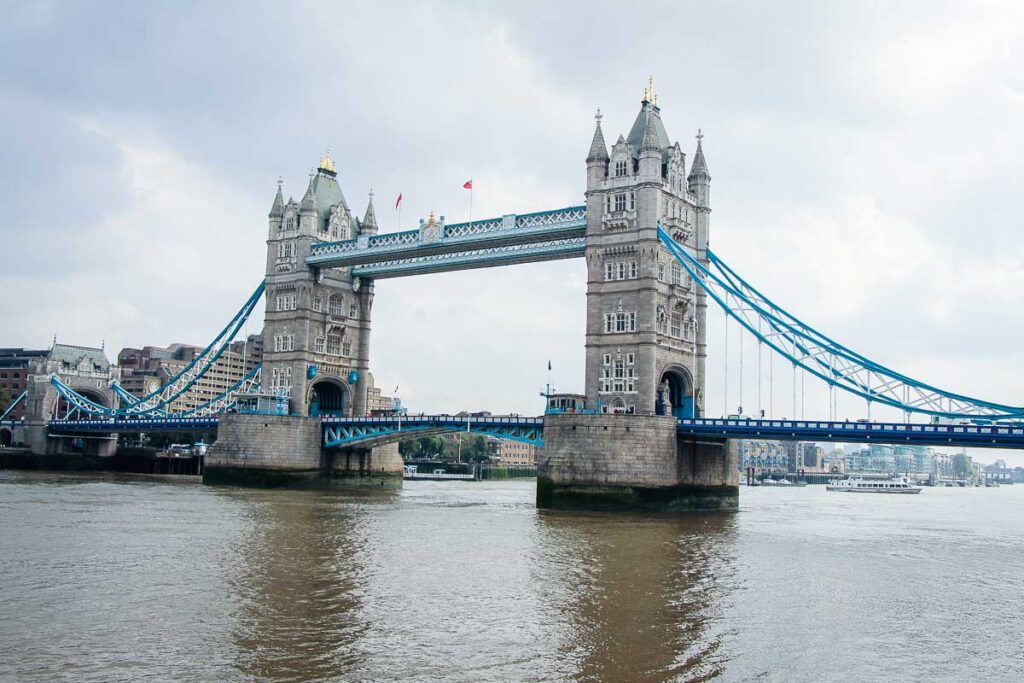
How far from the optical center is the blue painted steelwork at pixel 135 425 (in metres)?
90.1

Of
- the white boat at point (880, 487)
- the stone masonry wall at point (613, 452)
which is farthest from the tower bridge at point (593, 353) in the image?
the white boat at point (880, 487)

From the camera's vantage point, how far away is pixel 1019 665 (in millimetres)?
21281

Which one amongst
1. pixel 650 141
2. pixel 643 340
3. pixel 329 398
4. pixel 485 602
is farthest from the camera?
pixel 329 398

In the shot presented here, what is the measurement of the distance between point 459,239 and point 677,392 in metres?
19.5

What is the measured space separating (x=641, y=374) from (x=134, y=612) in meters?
42.1

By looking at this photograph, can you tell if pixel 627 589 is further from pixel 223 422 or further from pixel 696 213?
pixel 223 422

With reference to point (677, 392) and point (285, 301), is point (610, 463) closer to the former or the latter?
point (677, 392)

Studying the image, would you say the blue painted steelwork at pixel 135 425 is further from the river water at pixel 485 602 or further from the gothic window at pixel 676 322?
the river water at pixel 485 602

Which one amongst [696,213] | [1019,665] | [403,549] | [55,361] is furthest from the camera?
[55,361]

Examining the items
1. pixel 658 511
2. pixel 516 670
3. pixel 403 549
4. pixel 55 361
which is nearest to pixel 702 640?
pixel 516 670

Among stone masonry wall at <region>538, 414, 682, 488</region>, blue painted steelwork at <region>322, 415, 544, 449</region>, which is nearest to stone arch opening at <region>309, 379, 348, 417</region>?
blue painted steelwork at <region>322, 415, 544, 449</region>

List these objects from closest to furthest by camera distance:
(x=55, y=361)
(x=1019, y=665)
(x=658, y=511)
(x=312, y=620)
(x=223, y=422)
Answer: (x=1019, y=665), (x=312, y=620), (x=658, y=511), (x=223, y=422), (x=55, y=361)

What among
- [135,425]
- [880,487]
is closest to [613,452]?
[135,425]

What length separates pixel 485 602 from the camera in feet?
87.0
